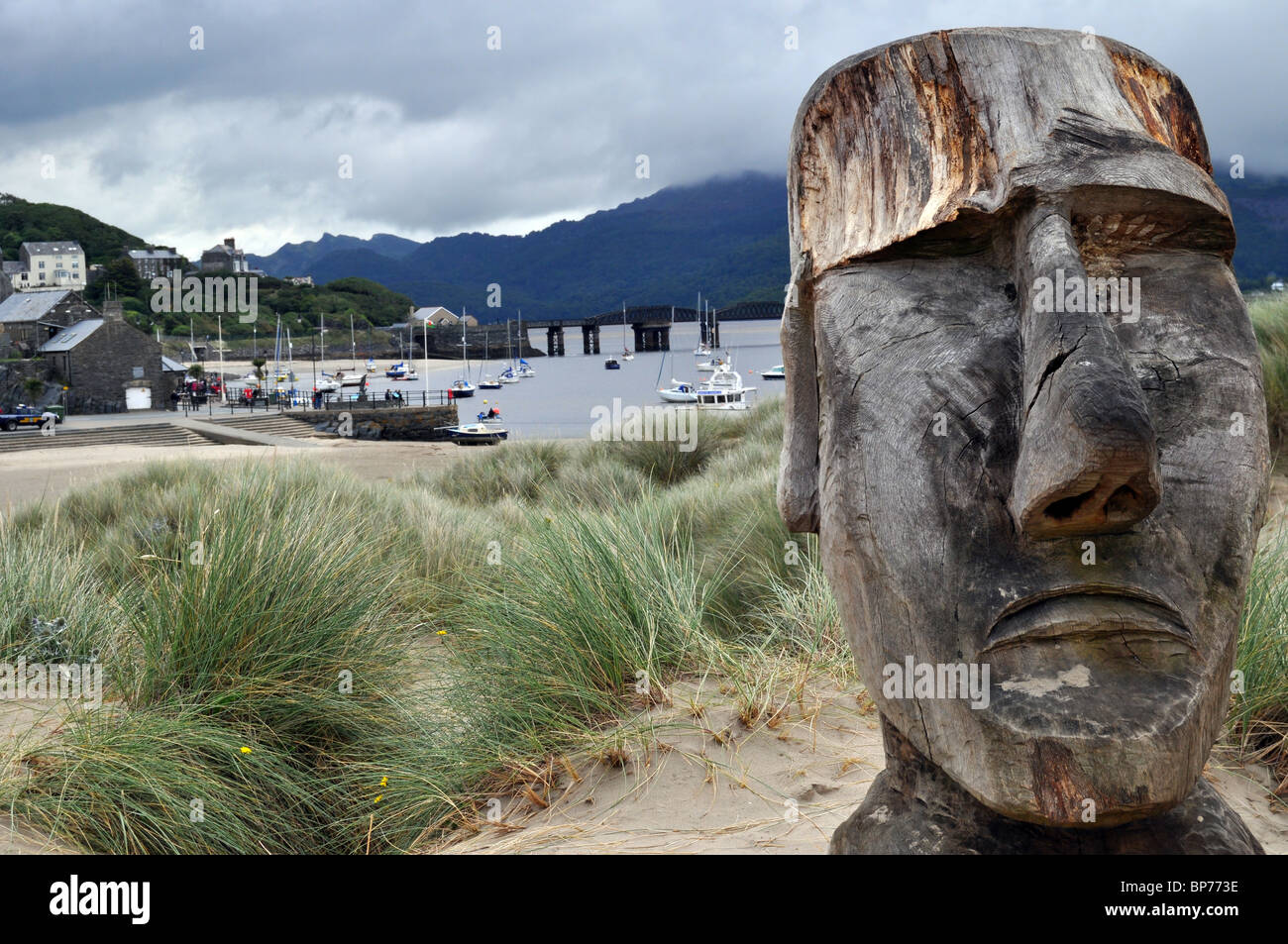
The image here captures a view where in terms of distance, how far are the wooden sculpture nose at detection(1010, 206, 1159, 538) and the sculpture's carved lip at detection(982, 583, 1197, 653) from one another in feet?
0.40

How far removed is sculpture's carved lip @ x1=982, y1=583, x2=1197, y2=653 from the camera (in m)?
1.95

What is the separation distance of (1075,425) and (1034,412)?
14 centimetres

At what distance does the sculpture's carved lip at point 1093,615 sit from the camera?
1.95 metres

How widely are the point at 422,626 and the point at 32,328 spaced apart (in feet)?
189

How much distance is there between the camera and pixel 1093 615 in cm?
194

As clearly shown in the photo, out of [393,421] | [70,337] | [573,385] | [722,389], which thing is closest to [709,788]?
[393,421]

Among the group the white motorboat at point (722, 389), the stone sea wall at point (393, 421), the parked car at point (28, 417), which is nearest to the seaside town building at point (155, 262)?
the parked car at point (28, 417)

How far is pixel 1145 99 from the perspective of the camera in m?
2.56

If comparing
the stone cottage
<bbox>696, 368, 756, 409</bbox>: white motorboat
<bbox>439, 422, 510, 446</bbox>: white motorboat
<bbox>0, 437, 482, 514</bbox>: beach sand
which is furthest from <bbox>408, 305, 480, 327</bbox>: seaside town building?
<bbox>0, 437, 482, 514</bbox>: beach sand

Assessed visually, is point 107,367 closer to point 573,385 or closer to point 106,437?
point 106,437

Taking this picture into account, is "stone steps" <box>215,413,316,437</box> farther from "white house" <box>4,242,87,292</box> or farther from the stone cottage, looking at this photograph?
"white house" <box>4,242,87,292</box>

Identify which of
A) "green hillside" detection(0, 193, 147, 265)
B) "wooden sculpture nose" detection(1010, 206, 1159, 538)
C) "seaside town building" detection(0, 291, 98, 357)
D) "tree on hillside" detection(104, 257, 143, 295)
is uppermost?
"green hillside" detection(0, 193, 147, 265)
